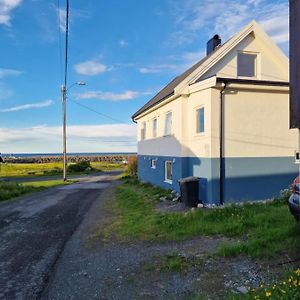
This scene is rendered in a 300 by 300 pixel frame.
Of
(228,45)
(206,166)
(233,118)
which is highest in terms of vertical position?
(228,45)

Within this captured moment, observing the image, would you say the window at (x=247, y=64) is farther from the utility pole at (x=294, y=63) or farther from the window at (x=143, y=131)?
the utility pole at (x=294, y=63)

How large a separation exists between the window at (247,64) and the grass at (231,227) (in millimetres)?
5609

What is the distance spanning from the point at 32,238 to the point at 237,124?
7529 millimetres

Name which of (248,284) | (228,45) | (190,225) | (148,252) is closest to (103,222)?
(190,225)

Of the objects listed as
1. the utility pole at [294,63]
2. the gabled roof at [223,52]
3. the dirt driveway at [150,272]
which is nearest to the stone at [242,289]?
the dirt driveway at [150,272]

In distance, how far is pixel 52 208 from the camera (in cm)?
1416

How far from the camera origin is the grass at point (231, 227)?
22.3 ft

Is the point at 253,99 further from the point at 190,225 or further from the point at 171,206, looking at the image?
the point at 190,225

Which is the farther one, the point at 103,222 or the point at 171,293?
the point at 103,222

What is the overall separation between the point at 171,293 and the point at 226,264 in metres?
1.43

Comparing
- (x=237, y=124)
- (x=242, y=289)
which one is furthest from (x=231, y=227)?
(x=237, y=124)

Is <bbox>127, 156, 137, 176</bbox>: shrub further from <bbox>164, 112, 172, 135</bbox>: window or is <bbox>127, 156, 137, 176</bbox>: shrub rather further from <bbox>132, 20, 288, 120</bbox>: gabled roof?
<bbox>132, 20, 288, 120</bbox>: gabled roof

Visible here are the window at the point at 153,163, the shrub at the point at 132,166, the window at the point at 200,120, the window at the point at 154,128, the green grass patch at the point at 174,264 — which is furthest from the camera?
the shrub at the point at 132,166

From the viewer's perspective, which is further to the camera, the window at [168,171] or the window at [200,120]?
the window at [168,171]
